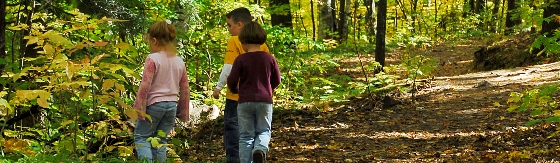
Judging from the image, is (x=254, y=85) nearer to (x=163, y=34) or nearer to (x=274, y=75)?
(x=274, y=75)

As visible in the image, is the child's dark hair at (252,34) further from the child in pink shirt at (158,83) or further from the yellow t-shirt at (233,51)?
the child in pink shirt at (158,83)

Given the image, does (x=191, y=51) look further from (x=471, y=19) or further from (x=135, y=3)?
(x=471, y=19)

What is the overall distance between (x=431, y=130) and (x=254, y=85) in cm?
360

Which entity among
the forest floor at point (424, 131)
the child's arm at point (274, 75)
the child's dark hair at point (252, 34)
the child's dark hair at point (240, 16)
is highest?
the child's dark hair at point (240, 16)

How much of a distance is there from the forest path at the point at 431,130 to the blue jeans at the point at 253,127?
1.48 m

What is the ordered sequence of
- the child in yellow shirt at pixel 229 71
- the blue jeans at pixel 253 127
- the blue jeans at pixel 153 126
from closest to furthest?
the blue jeans at pixel 153 126
the blue jeans at pixel 253 127
the child in yellow shirt at pixel 229 71

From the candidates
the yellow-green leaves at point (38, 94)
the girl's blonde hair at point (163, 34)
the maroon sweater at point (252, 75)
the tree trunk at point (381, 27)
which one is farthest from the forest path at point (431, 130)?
the yellow-green leaves at point (38, 94)

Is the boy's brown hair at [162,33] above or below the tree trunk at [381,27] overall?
above

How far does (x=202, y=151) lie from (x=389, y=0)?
80.3ft

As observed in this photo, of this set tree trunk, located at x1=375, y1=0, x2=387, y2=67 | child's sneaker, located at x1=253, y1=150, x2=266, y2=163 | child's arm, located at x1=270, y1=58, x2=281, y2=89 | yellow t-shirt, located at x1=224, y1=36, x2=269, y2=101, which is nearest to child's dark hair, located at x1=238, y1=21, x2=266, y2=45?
child's arm, located at x1=270, y1=58, x2=281, y2=89

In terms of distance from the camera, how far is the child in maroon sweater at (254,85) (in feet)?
16.5

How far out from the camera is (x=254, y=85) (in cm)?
505

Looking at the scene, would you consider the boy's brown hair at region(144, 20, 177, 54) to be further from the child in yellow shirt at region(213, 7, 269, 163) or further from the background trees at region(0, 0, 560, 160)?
the child in yellow shirt at region(213, 7, 269, 163)

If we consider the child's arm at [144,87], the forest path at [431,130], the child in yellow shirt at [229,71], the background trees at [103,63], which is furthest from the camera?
the forest path at [431,130]
